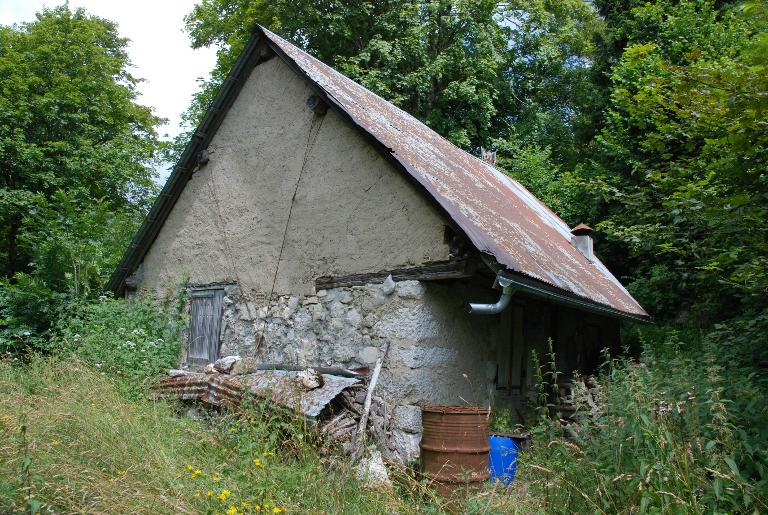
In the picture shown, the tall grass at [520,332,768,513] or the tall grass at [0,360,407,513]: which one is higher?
the tall grass at [520,332,768,513]

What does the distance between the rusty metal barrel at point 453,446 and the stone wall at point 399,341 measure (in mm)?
574

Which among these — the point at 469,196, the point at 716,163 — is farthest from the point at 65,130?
the point at 716,163

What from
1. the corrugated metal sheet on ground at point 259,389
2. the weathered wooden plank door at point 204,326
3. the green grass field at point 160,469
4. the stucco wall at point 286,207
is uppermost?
the stucco wall at point 286,207

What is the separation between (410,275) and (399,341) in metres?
0.69

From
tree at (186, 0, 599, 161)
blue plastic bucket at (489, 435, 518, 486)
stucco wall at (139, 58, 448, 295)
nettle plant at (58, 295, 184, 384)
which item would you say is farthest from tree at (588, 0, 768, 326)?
tree at (186, 0, 599, 161)

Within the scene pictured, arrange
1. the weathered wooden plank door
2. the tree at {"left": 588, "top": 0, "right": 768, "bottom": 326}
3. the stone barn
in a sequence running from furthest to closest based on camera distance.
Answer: the weathered wooden plank door, the stone barn, the tree at {"left": 588, "top": 0, "right": 768, "bottom": 326}

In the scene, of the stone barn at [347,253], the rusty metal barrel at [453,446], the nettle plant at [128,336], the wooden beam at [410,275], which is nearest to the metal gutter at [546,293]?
the stone barn at [347,253]

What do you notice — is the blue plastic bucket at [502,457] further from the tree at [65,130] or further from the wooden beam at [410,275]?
the tree at [65,130]

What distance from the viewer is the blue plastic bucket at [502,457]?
607cm

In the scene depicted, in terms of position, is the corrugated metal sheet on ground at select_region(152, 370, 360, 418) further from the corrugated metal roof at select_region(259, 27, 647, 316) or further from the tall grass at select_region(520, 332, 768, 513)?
the tall grass at select_region(520, 332, 768, 513)

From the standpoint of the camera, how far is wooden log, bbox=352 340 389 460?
5.85 metres

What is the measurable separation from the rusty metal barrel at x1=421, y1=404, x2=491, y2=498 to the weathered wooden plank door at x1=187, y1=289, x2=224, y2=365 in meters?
3.97

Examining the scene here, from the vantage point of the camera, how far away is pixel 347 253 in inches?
283

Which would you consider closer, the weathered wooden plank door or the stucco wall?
the stucco wall
